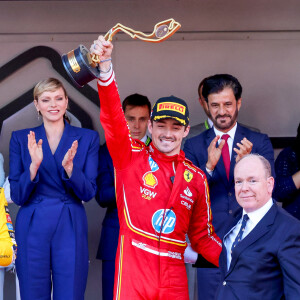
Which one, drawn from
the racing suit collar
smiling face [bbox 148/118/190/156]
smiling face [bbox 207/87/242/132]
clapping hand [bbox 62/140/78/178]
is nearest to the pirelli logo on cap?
smiling face [bbox 148/118/190/156]

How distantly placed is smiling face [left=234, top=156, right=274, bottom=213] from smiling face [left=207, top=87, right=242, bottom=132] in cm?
125

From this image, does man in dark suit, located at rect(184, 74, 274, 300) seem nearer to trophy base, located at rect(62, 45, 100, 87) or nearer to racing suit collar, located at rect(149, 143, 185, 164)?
racing suit collar, located at rect(149, 143, 185, 164)

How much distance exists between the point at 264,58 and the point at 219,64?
1.22 ft

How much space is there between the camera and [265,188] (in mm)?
3590

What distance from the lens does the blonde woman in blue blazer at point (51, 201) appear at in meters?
4.61

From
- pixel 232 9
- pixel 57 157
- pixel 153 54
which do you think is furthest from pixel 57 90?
pixel 232 9

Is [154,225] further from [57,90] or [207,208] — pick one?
[57,90]

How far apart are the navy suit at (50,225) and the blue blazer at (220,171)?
2.28ft

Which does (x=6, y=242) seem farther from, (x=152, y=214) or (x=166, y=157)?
(x=166, y=157)

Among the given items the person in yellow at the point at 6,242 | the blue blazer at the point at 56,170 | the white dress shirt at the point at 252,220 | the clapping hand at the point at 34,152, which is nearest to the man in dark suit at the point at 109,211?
the blue blazer at the point at 56,170

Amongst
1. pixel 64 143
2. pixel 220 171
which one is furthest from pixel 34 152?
pixel 220 171

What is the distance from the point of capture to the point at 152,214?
13.0 ft

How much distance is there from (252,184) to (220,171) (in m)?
1.20

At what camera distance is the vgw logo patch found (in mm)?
3963
